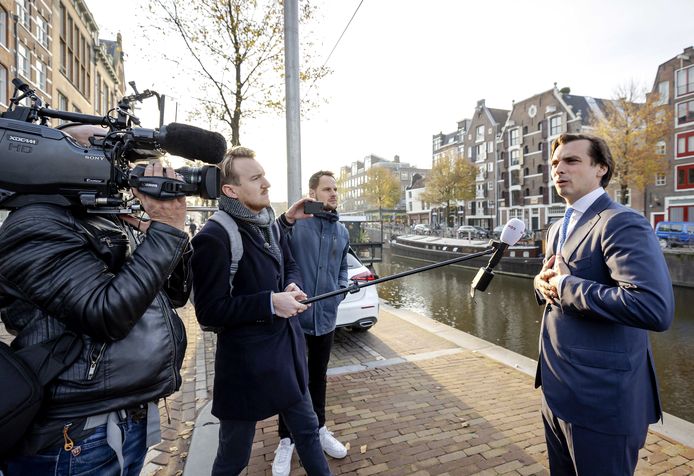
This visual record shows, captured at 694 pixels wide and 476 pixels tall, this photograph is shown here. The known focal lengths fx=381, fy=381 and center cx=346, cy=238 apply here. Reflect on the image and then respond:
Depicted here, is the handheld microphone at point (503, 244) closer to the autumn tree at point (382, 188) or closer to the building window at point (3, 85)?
the building window at point (3, 85)

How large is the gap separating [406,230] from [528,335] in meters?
37.2

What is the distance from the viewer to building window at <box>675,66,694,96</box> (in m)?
25.6

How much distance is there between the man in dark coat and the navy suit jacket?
49.4 inches

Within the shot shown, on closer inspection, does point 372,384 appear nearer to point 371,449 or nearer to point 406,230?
point 371,449

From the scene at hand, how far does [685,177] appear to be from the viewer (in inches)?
1019

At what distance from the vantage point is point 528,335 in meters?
10.1

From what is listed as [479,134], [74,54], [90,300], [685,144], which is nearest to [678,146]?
[685,144]

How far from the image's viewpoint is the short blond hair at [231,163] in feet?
6.77

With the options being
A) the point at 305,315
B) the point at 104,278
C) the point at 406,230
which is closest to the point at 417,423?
the point at 305,315

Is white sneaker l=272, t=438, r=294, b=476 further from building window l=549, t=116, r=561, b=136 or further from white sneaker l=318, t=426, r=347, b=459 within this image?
building window l=549, t=116, r=561, b=136

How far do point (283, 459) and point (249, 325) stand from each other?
130 centimetres

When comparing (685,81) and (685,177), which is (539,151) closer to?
(685,81)

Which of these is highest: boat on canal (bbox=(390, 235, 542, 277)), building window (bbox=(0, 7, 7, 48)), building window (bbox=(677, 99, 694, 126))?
building window (bbox=(0, 7, 7, 48))

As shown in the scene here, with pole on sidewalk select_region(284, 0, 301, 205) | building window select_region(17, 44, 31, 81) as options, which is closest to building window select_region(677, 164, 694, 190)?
pole on sidewalk select_region(284, 0, 301, 205)
